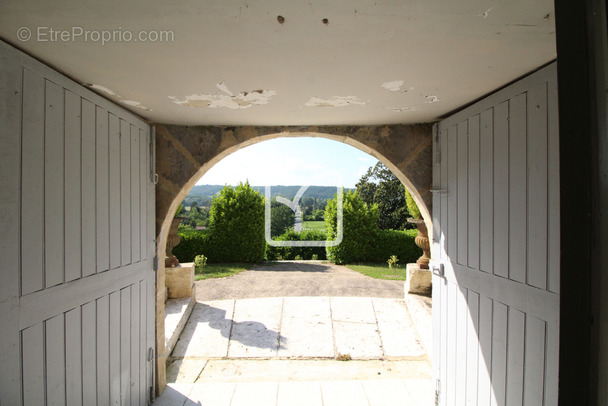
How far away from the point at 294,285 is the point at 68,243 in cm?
463

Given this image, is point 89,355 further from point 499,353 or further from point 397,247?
point 397,247

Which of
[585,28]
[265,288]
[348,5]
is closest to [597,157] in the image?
[585,28]

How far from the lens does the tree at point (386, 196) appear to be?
1752 cm

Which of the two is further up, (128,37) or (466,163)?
(128,37)

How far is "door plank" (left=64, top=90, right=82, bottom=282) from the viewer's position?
1.61m

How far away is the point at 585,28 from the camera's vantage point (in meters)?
0.62

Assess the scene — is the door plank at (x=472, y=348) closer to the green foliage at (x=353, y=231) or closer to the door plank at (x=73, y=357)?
the door plank at (x=73, y=357)

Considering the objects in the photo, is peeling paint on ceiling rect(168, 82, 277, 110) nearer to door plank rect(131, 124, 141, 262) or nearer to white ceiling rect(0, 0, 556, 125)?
white ceiling rect(0, 0, 556, 125)

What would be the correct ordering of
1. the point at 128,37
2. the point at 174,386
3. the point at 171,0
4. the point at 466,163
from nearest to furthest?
1. the point at 171,0
2. the point at 128,37
3. the point at 466,163
4. the point at 174,386

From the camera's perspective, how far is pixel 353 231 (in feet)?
28.5

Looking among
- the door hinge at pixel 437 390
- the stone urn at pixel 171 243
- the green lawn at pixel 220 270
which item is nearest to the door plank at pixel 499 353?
the door hinge at pixel 437 390

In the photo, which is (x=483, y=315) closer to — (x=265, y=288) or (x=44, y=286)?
(x=44, y=286)

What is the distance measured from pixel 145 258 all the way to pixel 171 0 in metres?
1.98

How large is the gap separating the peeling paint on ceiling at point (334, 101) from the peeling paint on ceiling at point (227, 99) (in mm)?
291
